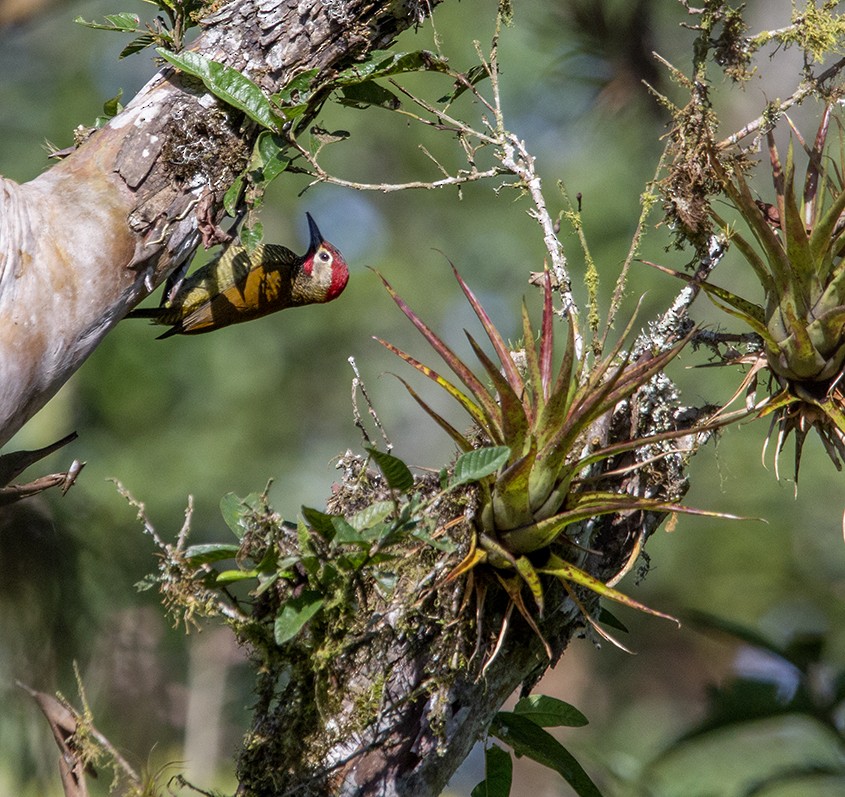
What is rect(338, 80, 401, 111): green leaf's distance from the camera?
239 centimetres

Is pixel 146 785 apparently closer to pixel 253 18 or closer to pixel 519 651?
pixel 519 651

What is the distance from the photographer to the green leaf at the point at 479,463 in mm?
1754

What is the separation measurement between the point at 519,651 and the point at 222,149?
4.24ft

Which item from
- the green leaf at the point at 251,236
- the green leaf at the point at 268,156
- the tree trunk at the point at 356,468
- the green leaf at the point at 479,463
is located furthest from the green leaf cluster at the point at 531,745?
the green leaf at the point at 268,156

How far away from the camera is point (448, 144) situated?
7312mm

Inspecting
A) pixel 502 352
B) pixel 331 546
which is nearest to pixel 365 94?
pixel 502 352

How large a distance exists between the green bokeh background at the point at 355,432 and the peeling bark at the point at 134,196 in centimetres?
204

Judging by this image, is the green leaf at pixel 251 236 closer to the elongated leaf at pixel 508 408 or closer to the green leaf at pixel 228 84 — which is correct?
the green leaf at pixel 228 84

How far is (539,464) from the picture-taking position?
1839 millimetres

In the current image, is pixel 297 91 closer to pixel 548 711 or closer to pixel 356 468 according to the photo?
pixel 356 468

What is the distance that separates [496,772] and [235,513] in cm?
88

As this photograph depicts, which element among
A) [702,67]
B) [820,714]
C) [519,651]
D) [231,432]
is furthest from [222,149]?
[231,432]

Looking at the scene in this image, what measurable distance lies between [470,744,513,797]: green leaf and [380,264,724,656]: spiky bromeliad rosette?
47cm

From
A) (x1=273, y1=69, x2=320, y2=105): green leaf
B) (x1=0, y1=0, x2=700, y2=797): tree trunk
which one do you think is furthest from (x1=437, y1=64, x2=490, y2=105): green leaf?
(x1=273, y1=69, x2=320, y2=105): green leaf
